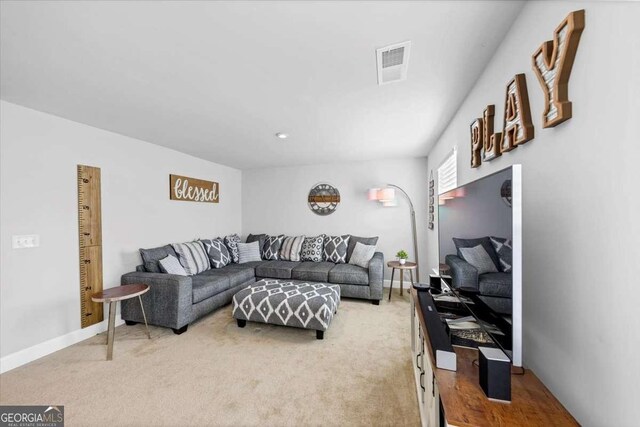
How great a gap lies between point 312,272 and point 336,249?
67 cm

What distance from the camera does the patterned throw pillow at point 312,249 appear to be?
438 cm

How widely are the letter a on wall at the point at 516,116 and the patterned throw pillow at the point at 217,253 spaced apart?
12.7ft

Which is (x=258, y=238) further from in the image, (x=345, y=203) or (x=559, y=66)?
(x=559, y=66)

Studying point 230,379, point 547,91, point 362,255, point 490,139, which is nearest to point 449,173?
point 490,139

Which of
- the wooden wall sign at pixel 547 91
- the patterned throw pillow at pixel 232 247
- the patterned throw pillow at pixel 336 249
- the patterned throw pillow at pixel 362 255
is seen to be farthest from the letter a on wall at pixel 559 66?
the patterned throw pillow at pixel 232 247

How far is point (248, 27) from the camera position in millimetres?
1290

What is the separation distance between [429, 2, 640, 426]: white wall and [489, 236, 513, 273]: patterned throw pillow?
22 cm

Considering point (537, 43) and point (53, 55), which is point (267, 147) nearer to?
point (53, 55)

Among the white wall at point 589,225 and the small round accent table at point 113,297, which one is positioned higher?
the white wall at point 589,225

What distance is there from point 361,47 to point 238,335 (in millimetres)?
2850

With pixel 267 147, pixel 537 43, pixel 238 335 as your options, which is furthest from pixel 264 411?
pixel 267 147

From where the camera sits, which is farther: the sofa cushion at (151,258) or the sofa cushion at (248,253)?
the sofa cushion at (248,253)

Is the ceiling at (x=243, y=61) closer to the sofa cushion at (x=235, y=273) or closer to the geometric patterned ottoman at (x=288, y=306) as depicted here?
the geometric patterned ottoman at (x=288, y=306)

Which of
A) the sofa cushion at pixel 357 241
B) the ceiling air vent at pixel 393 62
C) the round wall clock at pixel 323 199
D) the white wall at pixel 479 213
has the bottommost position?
the sofa cushion at pixel 357 241
